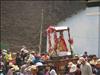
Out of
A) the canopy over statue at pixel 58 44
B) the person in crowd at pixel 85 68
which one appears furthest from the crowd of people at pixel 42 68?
the canopy over statue at pixel 58 44

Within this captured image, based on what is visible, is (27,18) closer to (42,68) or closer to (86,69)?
(42,68)

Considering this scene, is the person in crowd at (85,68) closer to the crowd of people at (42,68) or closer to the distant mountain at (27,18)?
the crowd of people at (42,68)

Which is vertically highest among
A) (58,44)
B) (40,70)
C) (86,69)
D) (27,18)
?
(27,18)

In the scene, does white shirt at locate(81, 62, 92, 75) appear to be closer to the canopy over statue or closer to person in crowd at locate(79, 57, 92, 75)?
person in crowd at locate(79, 57, 92, 75)

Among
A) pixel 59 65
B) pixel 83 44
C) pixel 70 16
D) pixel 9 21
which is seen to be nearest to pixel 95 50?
pixel 83 44

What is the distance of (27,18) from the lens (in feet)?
107

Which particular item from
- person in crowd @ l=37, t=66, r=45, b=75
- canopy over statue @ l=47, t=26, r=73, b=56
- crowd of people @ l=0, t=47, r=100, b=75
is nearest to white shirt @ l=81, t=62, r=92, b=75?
crowd of people @ l=0, t=47, r=100, b=75

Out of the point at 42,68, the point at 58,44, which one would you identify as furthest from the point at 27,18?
the point at 42,68

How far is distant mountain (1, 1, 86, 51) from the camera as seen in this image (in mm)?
31750

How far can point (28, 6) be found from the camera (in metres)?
32.9

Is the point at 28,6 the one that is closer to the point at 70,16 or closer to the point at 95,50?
the point at 70,16

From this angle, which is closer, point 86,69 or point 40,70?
point 86,69

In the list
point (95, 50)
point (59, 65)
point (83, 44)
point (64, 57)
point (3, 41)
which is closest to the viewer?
point (59, 65)

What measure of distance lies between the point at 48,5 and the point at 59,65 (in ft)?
58.0
